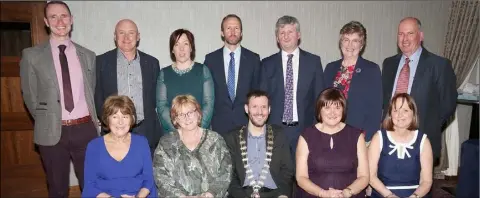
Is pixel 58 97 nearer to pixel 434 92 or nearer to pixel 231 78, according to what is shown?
pixel 231 78

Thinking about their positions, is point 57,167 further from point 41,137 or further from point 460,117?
point 460,117

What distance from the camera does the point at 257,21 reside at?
472cm

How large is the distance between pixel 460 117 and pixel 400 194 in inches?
116

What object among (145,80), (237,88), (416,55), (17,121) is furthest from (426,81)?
(17,121)

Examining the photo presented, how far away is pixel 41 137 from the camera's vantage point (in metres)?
3.03

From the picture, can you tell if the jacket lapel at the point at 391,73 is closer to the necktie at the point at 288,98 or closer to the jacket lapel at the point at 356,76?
the jacket lapel at the point at 356,76

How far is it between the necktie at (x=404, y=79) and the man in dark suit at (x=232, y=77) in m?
1.22

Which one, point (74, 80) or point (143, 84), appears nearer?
point (74, 80)

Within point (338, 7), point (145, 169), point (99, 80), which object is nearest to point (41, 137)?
point (99, 80)

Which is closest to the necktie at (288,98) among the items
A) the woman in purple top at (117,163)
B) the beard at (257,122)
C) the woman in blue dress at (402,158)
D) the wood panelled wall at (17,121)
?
the beard at (257,122)

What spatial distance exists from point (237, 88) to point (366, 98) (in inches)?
43.5

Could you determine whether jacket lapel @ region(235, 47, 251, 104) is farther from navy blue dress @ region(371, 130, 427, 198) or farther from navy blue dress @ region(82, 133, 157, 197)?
navy blue dress @ region(371, 130, 427, 198)

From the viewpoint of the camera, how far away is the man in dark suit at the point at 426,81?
3.20 meters

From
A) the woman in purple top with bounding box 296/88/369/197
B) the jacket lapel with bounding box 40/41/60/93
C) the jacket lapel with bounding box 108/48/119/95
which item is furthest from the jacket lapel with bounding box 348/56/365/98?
the jacket lapel with bounding box 40/41/60/93
